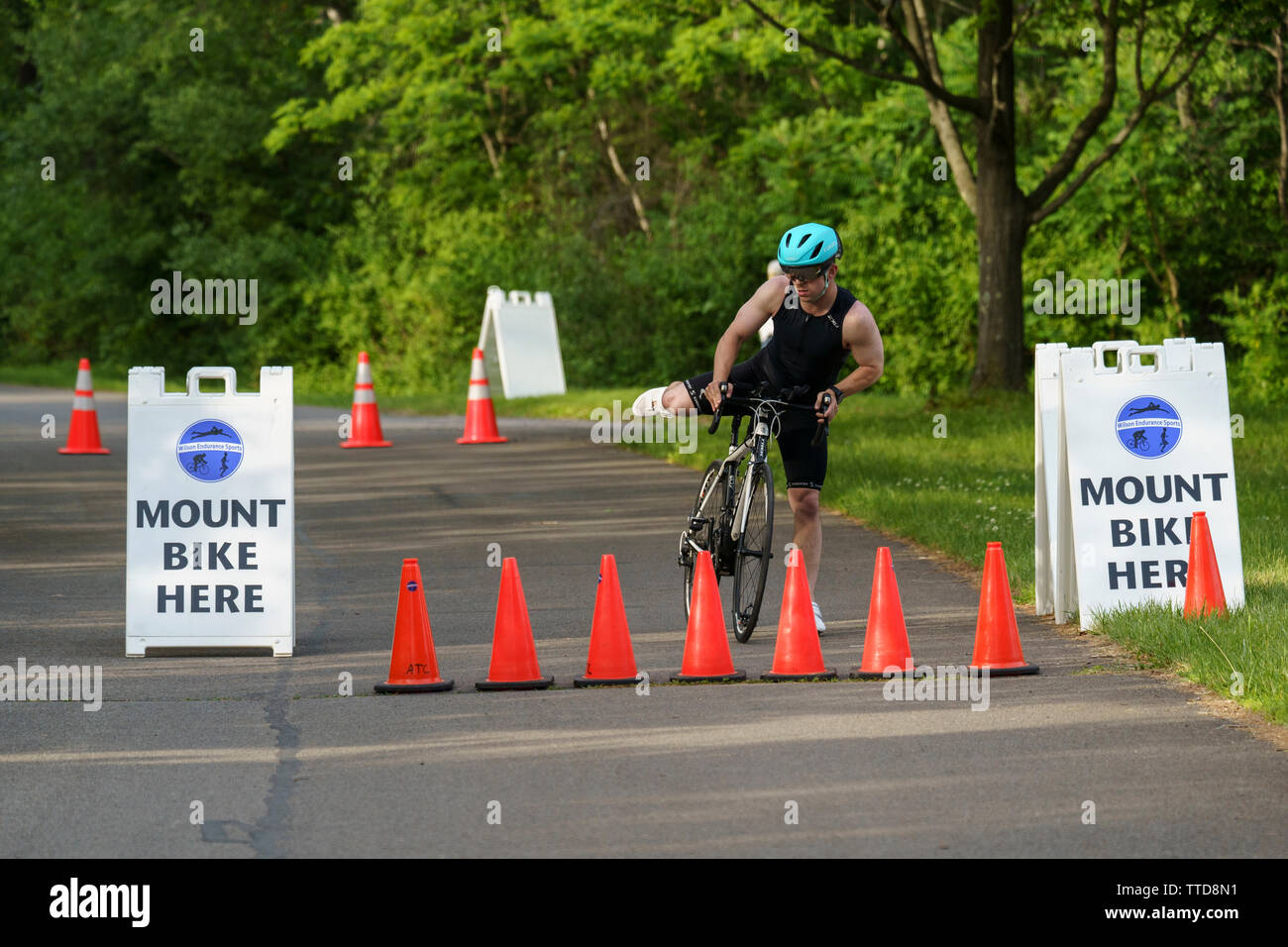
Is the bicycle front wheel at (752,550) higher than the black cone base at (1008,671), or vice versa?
the bicycle front wheel at (752,550)

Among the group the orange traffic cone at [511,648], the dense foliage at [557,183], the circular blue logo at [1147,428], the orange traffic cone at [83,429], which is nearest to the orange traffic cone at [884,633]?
the orange traffic cone at [511,648]

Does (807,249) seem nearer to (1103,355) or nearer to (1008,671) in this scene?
(1103,355)

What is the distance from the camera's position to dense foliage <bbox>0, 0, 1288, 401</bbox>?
28875 millimetres

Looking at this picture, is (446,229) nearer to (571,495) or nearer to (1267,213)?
(1267,213)

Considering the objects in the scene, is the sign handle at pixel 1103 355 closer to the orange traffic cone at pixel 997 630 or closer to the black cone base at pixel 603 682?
the orange traffic cone at pixel 997 630

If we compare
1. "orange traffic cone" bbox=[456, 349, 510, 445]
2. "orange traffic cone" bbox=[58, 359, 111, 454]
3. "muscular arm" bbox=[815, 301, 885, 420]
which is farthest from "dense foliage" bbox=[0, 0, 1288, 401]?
"muscular arm" bbox=[815, 301, 885, 420]

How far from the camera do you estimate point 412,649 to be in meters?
8.14

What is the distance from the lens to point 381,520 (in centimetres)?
1421

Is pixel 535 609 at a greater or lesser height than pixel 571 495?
lesser

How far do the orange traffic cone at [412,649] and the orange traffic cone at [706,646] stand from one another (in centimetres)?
101

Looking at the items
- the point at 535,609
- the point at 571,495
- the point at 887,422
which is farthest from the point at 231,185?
the point at 535,609

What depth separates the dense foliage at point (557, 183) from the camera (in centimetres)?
2888
